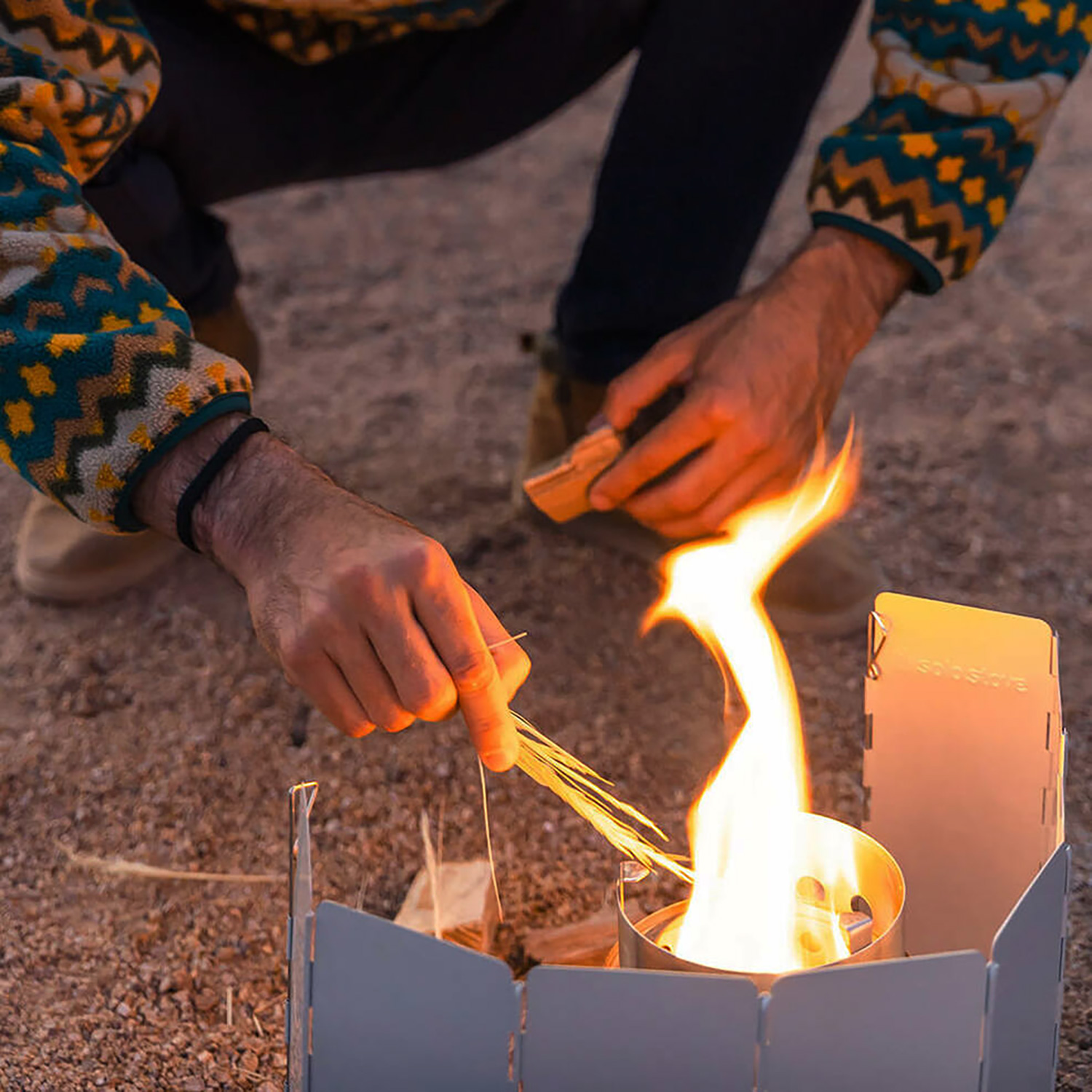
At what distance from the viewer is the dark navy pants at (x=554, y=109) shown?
156 cm

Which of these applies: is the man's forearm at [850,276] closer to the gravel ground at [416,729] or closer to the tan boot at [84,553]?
the gravel ground at [416,729]

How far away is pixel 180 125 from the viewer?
154cm

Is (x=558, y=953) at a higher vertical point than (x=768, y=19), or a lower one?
lower

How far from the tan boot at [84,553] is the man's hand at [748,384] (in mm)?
682

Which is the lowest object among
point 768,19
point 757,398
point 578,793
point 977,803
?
point 578,793

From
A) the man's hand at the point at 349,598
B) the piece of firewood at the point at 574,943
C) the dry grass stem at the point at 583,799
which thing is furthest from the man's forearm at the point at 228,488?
the piece of firewood at the point at 574,943

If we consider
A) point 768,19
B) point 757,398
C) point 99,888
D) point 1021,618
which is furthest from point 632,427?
point 99,888

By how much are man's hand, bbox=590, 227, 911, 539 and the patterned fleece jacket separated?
0.18ft

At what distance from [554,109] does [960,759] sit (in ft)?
3.58

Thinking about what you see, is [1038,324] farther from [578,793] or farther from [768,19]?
[578,793]

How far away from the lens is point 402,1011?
2.49ft

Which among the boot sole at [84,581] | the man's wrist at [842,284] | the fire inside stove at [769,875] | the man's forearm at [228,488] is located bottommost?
the boot sole at [84,581]

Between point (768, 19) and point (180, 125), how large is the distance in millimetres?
695

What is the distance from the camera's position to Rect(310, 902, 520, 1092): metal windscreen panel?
734 mm
